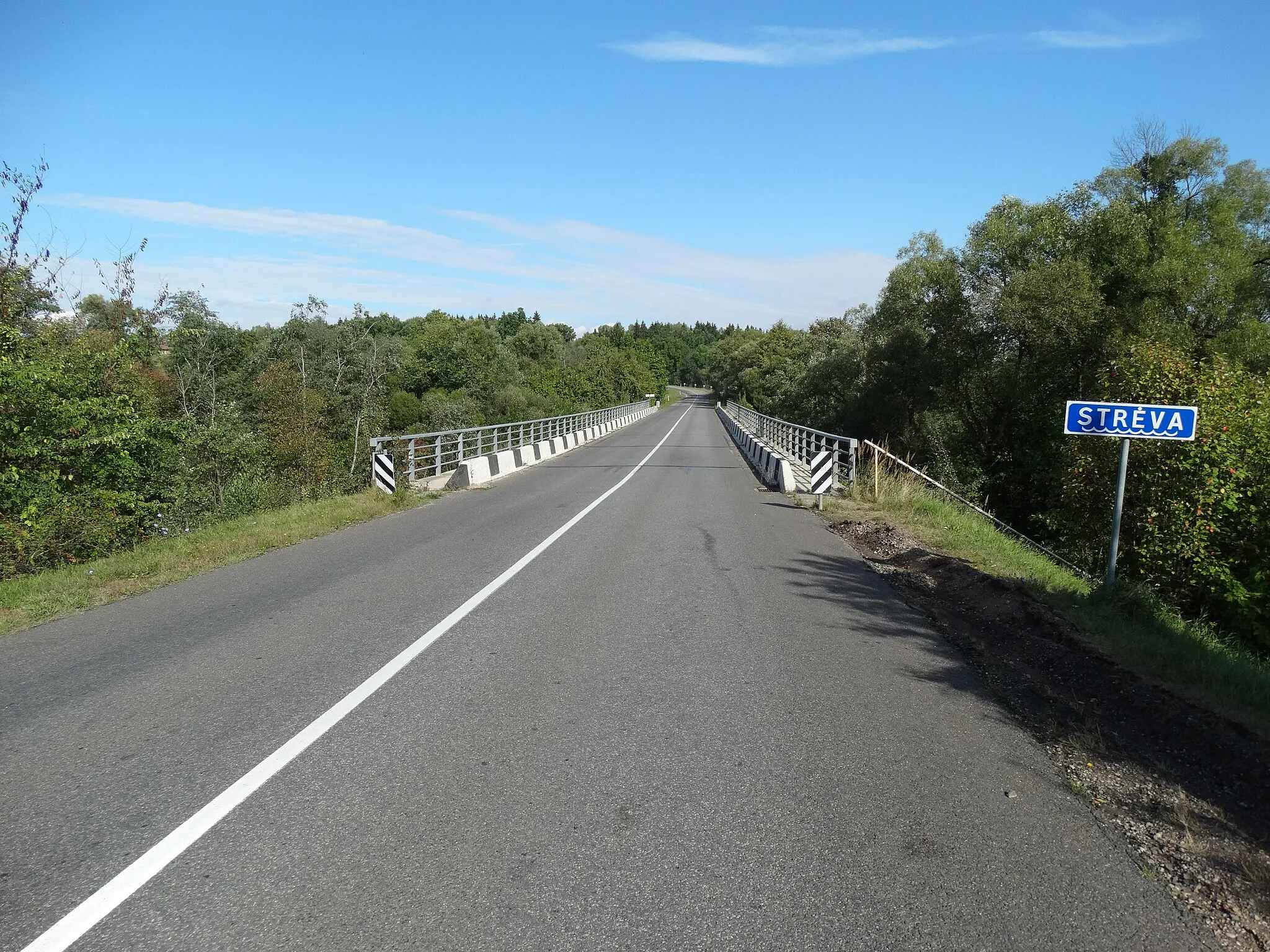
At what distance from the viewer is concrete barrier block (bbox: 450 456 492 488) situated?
70.0ft

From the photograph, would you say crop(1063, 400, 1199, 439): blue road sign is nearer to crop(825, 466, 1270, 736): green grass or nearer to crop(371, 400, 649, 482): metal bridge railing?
crop(825, 466, 1270, 736): green grass

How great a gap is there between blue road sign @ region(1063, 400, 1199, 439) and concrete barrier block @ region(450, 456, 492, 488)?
15170mm

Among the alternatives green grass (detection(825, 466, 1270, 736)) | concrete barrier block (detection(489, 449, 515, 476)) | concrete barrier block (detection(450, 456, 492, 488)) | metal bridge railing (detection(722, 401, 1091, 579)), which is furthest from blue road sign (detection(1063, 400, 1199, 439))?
concrete barrier block (detection(489, 449, 515, 476))

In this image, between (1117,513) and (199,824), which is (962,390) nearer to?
(1117,513)

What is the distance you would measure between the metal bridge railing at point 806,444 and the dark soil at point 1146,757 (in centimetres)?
1032

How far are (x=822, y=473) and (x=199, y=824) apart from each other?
14918mm

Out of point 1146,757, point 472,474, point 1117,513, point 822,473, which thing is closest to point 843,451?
point 822,473

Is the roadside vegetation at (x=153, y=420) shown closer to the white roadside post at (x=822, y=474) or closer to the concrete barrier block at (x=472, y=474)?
the concrete barrier block at (x=472, y=474)

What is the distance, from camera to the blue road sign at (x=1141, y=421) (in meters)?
8.77

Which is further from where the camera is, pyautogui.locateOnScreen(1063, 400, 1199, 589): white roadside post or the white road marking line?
pyautogui.locateOnScreen(1063, 400, 1199, 589): white roadside post

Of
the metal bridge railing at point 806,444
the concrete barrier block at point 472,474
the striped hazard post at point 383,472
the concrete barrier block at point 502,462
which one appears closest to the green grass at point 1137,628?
the metal bridge railing at point 806,444

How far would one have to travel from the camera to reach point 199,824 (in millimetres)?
3797

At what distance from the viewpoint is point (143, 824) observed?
150 inches

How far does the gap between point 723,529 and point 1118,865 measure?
33.0ft
